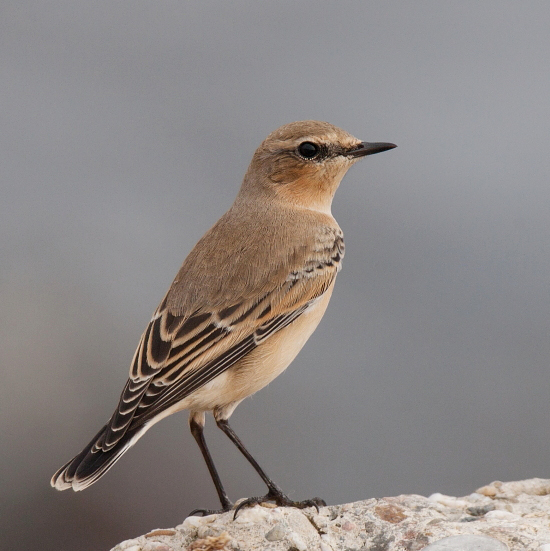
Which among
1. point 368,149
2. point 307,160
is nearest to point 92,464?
point 307,160

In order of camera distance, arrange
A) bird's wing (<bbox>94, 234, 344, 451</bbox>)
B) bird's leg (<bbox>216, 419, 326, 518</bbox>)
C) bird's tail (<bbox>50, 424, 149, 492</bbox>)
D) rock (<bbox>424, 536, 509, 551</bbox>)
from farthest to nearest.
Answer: bird's leg (<bbox>216, 419, 326, 518</bbox>)
bird's wing (<bbox>94, 234, 344, 451</bbox>)
bird's tail (<bbox>50, 424, 149, 492</bbox>)
rock (<bbox>424, 536, 509, 551</bbox>)

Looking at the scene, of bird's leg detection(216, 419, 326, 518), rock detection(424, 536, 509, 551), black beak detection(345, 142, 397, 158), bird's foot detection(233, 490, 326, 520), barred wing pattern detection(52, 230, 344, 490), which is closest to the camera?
rock detection(424, 536, 509, 551)

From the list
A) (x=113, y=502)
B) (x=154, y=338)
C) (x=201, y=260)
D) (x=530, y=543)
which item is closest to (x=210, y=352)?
(x=154, y=338)

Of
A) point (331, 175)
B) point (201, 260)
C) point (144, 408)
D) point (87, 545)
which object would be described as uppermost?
point (331, 175)

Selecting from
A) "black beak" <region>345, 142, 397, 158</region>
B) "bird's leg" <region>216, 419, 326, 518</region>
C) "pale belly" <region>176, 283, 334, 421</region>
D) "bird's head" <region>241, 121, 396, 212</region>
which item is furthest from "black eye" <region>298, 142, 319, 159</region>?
"bird's leg" <region>216, 419, 326, 518</region>

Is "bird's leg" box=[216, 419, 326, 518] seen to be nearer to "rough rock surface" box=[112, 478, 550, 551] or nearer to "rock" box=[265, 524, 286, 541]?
"rough rock surface" box=[112, 478, 550, 551]

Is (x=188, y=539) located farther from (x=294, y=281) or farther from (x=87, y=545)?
(x=87, y=545)

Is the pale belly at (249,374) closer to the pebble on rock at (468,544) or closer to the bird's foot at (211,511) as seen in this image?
the bird's foot at (211,511)
